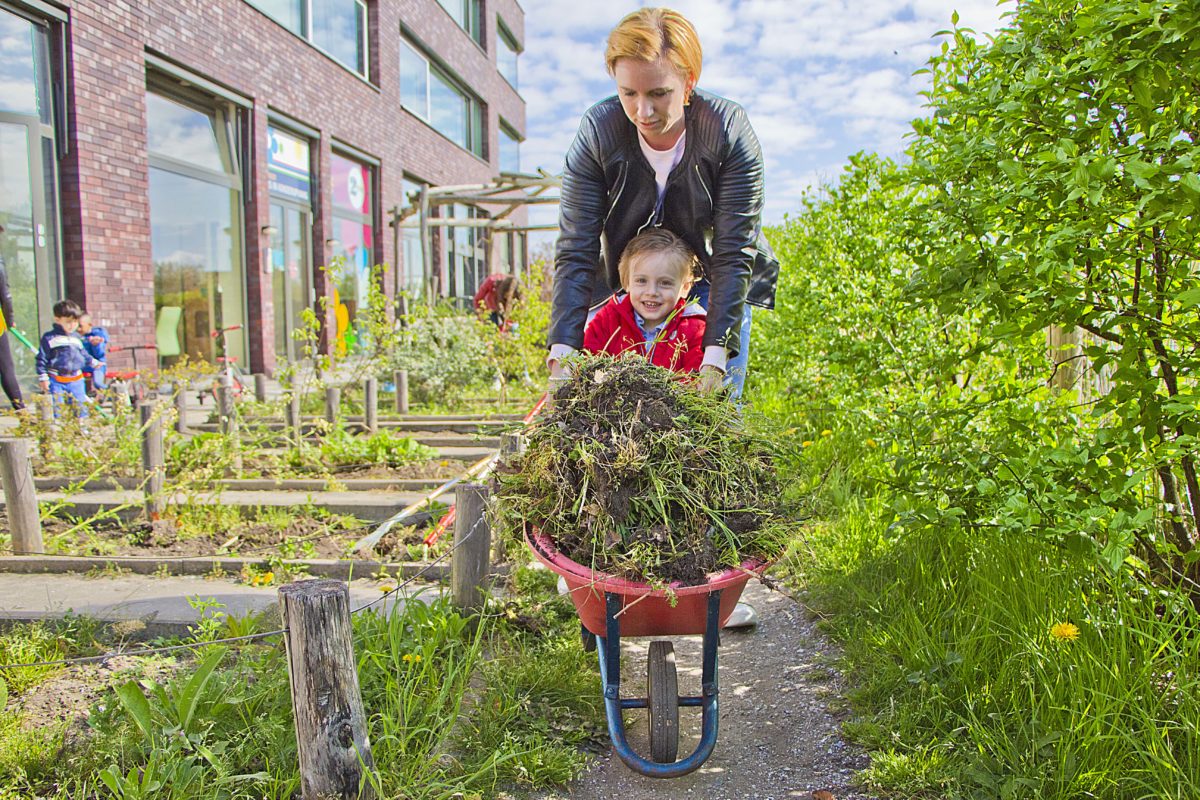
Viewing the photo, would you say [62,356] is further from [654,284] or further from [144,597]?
[654,284]

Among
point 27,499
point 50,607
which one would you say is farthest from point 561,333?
point 27,499

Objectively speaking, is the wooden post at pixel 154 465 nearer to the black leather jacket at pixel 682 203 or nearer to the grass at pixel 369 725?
the grass at pixel 369 725

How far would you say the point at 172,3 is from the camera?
33.3ft

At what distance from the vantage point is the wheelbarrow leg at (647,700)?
7.31ft

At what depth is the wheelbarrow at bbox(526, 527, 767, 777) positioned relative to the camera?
214 cm

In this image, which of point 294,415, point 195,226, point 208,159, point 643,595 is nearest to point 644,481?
point 643,595

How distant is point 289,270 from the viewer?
13.4 metres

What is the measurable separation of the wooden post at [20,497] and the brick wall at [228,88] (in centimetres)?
567

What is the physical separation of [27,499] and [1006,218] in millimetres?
4269

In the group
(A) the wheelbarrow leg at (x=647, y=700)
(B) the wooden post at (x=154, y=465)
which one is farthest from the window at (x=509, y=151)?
(A) the wheelbarrow leg at (x=647, y=700)

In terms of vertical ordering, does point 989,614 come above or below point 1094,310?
below

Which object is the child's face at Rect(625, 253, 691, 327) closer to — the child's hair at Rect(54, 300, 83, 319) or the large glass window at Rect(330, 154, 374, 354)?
the child's hair at Rect(54, 300, 83, 319)

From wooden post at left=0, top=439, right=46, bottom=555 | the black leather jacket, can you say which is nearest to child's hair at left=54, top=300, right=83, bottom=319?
wooden post at left=0, top=439, right=46, bottom=555

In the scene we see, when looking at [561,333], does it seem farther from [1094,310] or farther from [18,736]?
[18,736]
